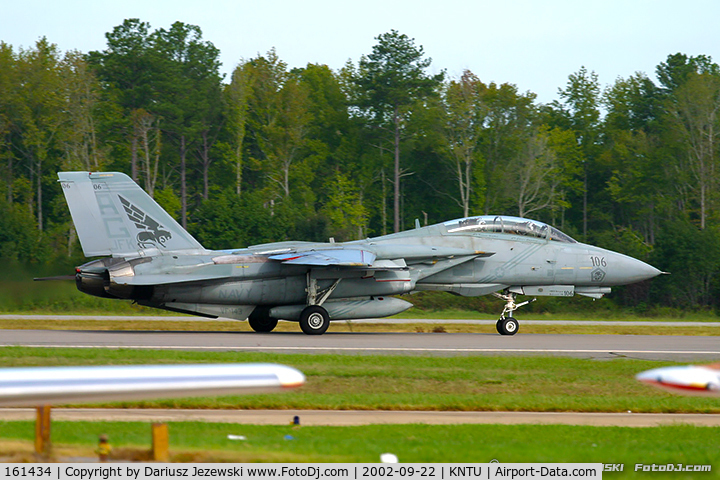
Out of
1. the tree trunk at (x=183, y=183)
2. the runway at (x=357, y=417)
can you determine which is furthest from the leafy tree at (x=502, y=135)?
the runway at (x=357, y=417)

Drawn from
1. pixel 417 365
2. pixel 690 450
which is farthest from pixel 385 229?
pixel 690 450

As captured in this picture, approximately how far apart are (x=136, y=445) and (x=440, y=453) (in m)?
2.80

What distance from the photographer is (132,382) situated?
4.83 m

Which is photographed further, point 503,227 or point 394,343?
point 503,227

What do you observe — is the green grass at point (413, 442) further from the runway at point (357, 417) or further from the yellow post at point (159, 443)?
the runway at point (357, 417)

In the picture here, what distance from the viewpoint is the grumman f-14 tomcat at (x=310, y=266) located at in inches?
782

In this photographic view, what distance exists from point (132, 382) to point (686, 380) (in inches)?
133

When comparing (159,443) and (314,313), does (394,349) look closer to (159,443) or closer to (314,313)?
(314,313)

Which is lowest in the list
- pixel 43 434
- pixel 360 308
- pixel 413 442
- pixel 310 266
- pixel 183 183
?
pixel 413 442

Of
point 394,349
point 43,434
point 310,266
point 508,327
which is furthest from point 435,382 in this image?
point 508,327

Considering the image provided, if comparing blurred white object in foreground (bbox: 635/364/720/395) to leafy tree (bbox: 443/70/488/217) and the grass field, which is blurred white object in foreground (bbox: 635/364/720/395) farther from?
leafy tree (bbox: 443/70/488/217)

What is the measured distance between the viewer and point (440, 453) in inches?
289

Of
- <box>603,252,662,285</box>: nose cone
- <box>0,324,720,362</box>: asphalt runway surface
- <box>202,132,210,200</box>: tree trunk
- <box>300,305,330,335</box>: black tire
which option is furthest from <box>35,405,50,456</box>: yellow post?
<box>202,132,210,200</box>: tree trunk

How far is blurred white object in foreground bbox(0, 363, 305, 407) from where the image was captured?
4.64 meters
